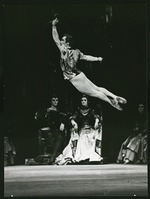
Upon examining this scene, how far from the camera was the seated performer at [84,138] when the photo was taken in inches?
214

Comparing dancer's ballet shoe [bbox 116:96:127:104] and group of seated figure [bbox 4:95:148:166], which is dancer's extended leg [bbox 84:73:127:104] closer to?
dancer's ballet shoe [bbox 116:96:127:104]

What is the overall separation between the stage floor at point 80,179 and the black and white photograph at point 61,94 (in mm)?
13

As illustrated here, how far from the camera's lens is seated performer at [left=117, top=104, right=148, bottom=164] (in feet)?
17.7

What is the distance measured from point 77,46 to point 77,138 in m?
1.21

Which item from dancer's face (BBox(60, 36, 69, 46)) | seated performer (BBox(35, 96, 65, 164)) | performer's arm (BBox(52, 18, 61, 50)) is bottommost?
seated performer (BBox(35, 96, 65, 164))

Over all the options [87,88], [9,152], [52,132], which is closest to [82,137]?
[52,132]

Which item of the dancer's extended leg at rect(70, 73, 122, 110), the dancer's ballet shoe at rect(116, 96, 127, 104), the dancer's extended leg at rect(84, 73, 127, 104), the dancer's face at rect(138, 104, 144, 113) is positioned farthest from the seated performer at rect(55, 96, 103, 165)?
the dancer's face at rect(138, 104, 144, 113)

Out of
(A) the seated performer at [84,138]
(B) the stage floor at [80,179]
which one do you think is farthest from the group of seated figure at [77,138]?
(B) the stage floor at [80,179]

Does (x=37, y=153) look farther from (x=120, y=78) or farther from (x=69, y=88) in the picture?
(x=120, y=78)

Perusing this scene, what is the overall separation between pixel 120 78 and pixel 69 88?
0.68 metres

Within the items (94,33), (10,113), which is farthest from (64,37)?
(10,113)

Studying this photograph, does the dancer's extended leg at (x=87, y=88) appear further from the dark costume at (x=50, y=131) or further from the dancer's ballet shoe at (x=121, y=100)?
the dark costume at (x=50, y=131)

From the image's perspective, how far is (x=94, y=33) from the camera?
5.41 m

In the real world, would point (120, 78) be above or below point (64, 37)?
below
